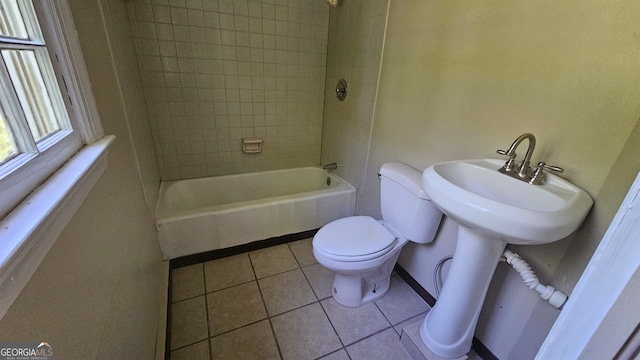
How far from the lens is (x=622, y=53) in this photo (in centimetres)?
74

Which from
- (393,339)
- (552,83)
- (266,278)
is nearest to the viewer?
(552,83)

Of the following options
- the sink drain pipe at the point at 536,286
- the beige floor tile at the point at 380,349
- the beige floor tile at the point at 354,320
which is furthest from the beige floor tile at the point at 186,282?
the sink drain pipe at the point at 536,286

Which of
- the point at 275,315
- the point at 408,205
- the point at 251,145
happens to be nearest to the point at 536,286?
the point at 408,205

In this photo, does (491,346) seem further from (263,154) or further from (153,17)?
(153,17)

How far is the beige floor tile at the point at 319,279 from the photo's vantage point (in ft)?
5.23

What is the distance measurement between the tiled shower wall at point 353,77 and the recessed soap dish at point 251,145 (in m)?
0.65

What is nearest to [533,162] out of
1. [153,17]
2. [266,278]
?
[266,278]

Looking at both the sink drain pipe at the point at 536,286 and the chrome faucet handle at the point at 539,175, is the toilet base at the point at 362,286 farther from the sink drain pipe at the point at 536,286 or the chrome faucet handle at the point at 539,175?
the chrome faucet handle at the point at 539,175

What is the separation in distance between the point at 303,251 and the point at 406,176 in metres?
1.01

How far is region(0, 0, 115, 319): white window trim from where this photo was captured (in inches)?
13.7

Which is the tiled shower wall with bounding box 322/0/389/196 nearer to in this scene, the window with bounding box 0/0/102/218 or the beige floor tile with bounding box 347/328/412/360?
the beige floor tile with bounding box 347/328/412/360

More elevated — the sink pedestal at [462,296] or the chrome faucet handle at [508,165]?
the chrome faucet handle at [508,165]

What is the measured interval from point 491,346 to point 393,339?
17.8 inches
